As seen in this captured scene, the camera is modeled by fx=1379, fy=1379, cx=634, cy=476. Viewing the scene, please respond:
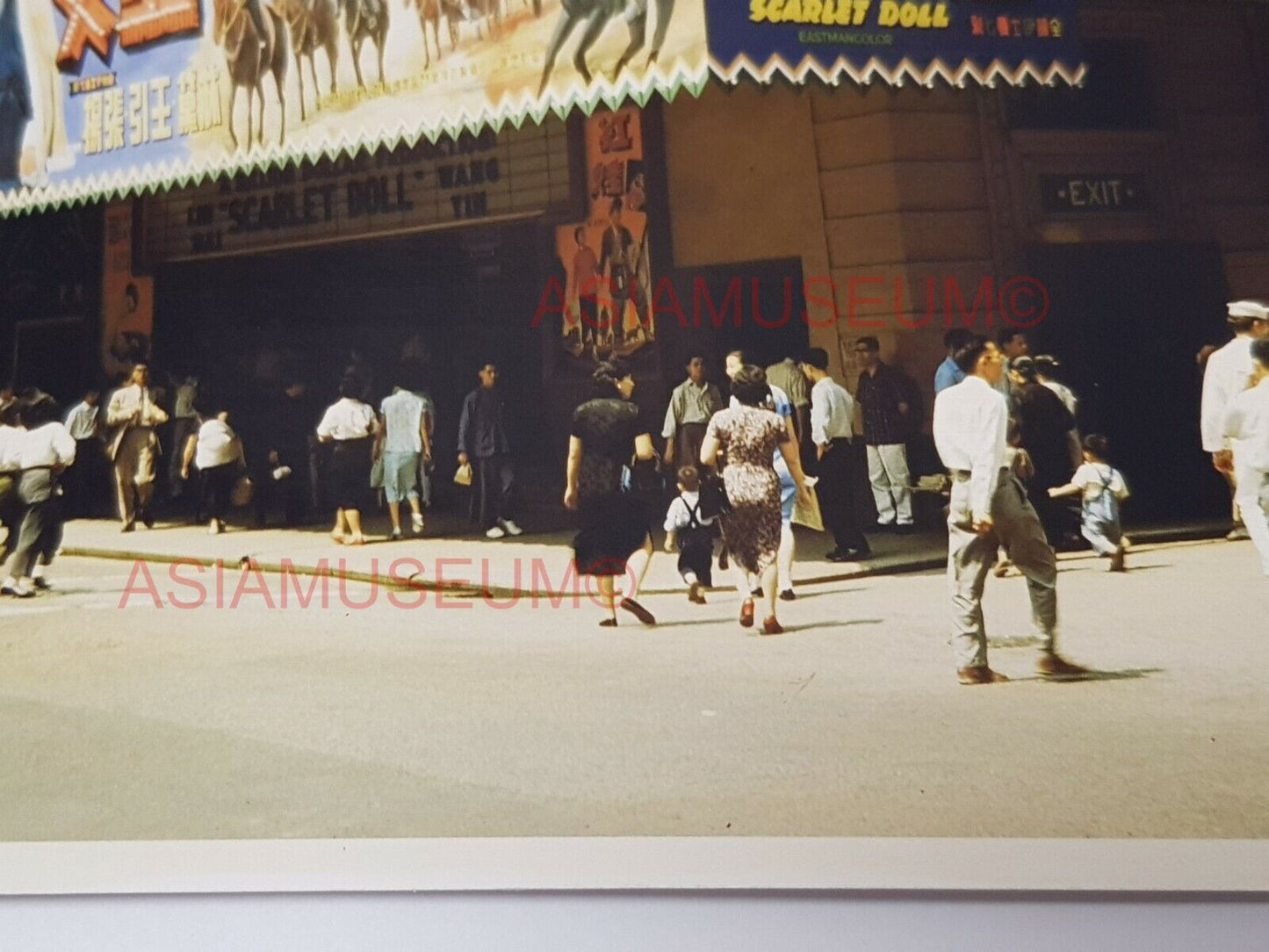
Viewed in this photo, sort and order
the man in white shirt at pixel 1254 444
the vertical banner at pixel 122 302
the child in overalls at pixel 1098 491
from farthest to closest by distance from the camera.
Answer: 1. the vertical banner at pixel 122 302
2. the child in overalls at pixel 1098 491
3. the man in white shirt at pixel 1254 444

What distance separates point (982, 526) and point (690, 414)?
4.90 feet

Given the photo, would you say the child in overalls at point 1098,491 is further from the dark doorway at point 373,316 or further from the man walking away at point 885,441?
the dark doorway at point 373,316

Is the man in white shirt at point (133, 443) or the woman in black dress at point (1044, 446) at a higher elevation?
the man in white shirt at point (133, 443)

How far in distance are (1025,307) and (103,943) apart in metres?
3.78

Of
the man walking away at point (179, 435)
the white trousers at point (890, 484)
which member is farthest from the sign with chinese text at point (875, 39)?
the man walking away at point (179, 435)

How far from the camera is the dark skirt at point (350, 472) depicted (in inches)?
233

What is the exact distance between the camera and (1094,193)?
5184 millimetres

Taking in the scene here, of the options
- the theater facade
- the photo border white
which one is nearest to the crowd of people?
the theater facade

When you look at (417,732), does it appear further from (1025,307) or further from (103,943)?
(1025,307)

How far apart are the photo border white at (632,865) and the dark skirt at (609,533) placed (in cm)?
132

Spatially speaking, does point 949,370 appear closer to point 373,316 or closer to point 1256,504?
point 1256,504

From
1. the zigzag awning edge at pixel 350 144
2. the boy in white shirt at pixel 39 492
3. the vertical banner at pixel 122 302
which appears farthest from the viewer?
the vertical banner at pixel 122 302

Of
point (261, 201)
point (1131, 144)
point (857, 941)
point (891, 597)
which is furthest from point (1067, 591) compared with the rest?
point (261, 201)

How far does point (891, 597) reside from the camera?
492 centimetres
